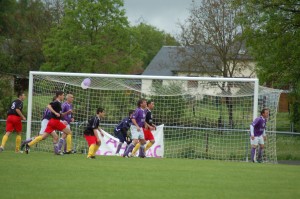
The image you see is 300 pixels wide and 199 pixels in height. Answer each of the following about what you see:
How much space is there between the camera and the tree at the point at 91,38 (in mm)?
42250

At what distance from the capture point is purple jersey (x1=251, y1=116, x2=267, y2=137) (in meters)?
22.7

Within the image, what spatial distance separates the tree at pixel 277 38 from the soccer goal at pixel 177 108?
671 centimetres

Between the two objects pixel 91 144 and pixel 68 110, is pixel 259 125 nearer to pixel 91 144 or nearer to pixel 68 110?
pixel 91 144

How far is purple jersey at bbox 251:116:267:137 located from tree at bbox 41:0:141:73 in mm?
20349

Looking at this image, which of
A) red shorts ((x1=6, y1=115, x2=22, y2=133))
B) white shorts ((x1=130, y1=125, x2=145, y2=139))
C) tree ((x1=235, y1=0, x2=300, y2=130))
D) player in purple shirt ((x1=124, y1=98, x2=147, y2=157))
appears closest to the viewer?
red shorts ((x1=6, y1=115, x2=22, y2=133))

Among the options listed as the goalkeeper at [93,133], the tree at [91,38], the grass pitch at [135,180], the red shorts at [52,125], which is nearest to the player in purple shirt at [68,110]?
the red shorts at [52,125]

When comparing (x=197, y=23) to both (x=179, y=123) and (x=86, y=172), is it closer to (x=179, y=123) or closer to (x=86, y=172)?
(x=179, y=123)

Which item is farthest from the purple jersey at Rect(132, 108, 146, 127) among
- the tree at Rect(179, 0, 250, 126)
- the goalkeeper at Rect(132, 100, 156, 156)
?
the tree at Rect(179, 0, 250, 126)

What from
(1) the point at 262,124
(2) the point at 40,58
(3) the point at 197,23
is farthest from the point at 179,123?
(2) the point at 40,58

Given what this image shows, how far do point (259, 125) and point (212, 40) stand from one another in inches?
772

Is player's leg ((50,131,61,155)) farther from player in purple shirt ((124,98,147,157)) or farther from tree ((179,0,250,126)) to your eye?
tree ((179,0,250,126))

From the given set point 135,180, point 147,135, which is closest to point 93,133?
point 147,135

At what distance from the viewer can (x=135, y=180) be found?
14.0m

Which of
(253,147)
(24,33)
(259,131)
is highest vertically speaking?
(24,33)
